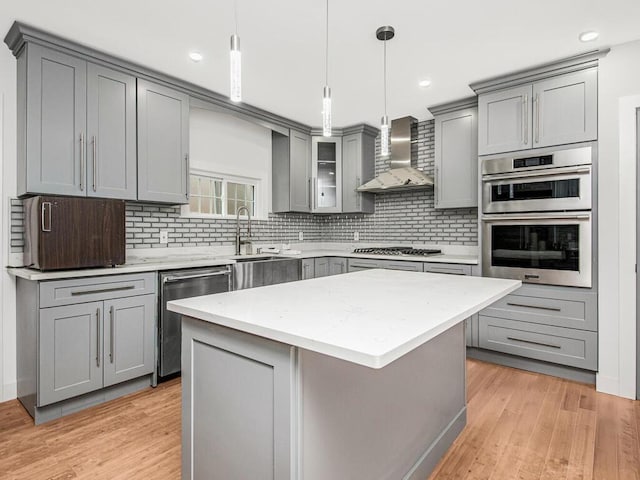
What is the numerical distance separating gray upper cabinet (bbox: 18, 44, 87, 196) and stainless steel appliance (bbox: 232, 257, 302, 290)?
1438 millimetres

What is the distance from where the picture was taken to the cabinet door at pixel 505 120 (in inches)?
122

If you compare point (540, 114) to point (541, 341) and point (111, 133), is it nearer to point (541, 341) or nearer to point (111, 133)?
point (541, 341)

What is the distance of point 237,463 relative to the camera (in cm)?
125

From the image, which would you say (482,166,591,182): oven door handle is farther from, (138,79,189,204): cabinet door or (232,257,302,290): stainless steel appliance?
(138,79,189,204): cabinet door

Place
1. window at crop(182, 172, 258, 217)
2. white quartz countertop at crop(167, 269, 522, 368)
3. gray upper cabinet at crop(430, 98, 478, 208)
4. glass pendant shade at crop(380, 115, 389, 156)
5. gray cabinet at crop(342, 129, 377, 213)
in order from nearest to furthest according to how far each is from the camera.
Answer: white quartz countertop at crop(167, 269, 522, 368)
glass pendant shade at crop(380, 115, 389, 156)
gray upper cabinet at crop(430, 98, 478, 208)
window at crop(182, 172, 258, 217)
gray cabinet at crop(342, 129, 377, 213)

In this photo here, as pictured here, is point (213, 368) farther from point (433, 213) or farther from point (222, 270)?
point (433, 213)

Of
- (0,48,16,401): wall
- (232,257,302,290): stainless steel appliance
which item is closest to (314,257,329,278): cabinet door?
(232,257,302,290): stainless steel appliance

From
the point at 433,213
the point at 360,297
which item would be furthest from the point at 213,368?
the point at 433,213

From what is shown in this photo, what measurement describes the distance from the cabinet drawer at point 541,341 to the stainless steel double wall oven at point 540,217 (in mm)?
407

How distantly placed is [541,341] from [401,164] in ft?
8.09

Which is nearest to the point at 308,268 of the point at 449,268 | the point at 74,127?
the point at 449,268

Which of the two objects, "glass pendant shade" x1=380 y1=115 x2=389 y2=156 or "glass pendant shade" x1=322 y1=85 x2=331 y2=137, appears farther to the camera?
"glass pendant shade" x1=380 y1=115 x2=389 y2=156

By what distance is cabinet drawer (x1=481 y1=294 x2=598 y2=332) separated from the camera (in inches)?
111

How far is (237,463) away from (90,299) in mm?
1766
